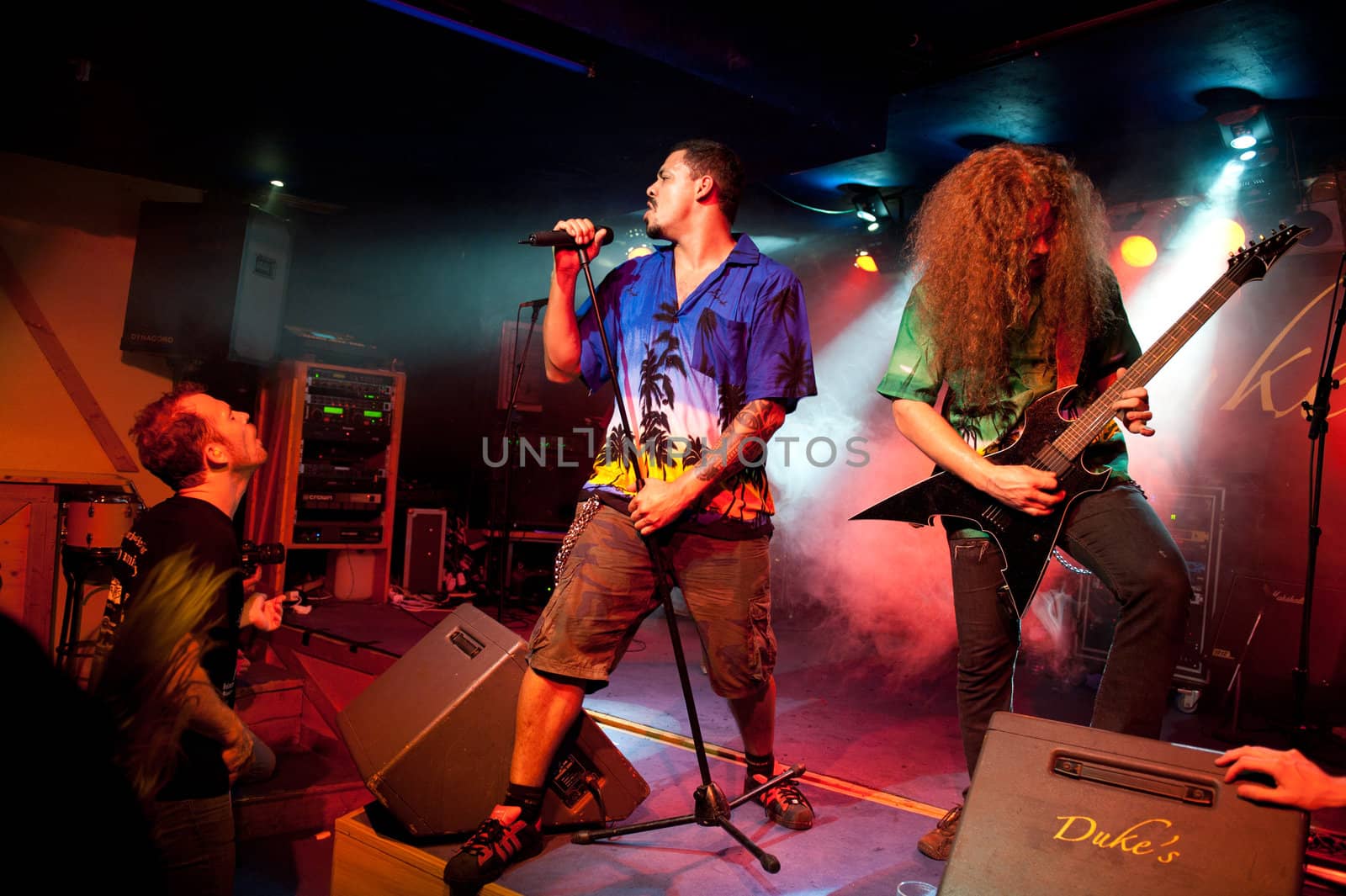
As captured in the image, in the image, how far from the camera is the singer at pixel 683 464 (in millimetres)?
2402

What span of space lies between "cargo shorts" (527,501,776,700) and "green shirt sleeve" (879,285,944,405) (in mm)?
581

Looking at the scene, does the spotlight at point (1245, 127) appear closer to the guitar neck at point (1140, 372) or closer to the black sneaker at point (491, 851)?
the guitar neck at point (1140, 372)

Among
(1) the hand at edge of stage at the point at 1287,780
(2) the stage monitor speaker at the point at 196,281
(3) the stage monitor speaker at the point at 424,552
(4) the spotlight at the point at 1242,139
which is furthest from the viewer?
(3) the stage monitor speaker at the point at 424,552

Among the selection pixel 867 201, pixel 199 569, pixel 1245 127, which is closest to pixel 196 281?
pixel 867 201

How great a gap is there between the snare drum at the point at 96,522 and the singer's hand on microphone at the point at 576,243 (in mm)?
3894

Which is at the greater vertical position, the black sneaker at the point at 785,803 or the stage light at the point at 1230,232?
the stage light at the point at 1230,232

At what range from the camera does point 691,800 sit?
2926 millimetres

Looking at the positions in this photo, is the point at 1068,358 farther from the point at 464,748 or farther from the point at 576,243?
the point at 464,748

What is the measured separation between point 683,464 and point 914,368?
69 cm

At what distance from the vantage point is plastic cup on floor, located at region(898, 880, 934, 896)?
7.29 ft

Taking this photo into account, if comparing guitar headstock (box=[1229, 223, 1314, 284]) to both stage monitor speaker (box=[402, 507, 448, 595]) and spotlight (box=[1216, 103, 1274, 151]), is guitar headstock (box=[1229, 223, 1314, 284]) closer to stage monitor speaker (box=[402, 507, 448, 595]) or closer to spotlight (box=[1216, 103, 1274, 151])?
spotlight (box=[1216, 103, 1274, 151])

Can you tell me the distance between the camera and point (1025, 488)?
217cm

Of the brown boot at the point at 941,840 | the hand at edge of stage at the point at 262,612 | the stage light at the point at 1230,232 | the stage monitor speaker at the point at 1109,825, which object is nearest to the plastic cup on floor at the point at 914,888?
the brown boot at the point at 941,840

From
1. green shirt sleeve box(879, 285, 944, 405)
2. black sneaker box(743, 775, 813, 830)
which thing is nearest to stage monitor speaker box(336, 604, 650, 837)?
black sneaker box(743, 775, 813, 830)
